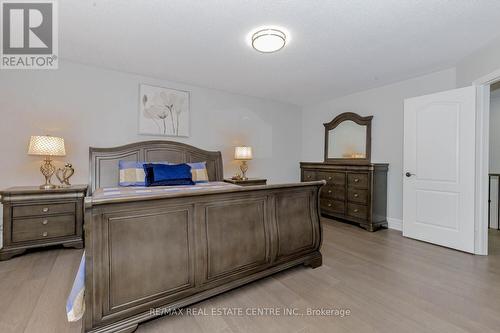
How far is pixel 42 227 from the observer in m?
2.68

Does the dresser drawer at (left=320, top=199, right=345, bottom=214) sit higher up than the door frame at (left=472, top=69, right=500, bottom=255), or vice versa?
the door frame at (left=472, top=69, right=500, bottom=255)

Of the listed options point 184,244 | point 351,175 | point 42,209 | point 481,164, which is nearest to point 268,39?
point 184,244

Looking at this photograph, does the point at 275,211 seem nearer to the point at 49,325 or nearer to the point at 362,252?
the point at 362,252

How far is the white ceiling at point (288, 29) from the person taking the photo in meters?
1.98

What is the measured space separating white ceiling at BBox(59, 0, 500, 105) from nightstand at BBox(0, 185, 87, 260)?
1769 millimetres

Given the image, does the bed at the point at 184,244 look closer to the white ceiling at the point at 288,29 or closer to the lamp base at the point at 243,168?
the white ceiling at the point at 288,29

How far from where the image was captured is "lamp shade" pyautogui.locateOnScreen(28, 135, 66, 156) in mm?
2656

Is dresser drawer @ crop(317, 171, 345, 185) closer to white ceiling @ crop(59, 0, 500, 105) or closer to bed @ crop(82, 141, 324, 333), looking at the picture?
white ceiling @ crop(59, 0, 500, 105)

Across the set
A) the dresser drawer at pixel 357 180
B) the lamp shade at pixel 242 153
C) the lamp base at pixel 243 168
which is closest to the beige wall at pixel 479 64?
the dresser drawer at pixel 357 180

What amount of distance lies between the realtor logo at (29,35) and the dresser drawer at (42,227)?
1.94 metres

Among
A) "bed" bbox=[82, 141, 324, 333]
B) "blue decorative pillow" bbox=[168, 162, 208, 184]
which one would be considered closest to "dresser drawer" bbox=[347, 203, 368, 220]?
"bed" bbox=[82, 141, 324, 333]

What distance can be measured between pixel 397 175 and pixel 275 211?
9.03 feet

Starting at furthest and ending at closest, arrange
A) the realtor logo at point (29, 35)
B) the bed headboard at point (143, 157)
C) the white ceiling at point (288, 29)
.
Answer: the bed headboard at point (143, 157) < the realtor logo at point (29, 35) < the white ceiling at point (288, 29)

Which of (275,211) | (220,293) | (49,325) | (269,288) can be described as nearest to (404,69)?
(275,211)
